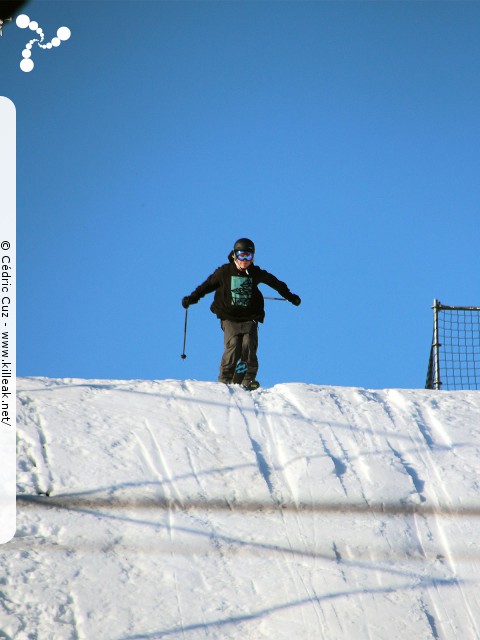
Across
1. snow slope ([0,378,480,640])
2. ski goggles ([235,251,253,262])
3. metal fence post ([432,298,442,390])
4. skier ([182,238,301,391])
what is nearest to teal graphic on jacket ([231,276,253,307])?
skier ([182,238,301,391])

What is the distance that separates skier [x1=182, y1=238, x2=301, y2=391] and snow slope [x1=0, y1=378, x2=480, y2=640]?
1478mm

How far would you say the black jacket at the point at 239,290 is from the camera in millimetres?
7648

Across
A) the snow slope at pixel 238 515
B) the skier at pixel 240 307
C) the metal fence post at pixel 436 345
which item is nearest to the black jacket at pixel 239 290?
the skier at pixel 240 307

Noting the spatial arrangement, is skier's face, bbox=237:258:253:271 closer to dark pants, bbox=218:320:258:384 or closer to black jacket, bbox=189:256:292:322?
black jacket, bbox=189:256:292:322

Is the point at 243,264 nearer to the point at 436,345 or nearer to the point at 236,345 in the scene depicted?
the point at 236,345

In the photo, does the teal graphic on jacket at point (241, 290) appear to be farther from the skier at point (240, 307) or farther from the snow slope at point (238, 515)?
the snow slope at point (238, 515)

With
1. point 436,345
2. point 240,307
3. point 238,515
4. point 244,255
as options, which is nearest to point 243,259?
point 244,255

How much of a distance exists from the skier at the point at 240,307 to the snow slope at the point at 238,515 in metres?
1.48

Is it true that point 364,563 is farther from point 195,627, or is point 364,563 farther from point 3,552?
point 3,552

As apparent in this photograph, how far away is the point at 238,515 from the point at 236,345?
109 inches

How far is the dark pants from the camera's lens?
7592 mm

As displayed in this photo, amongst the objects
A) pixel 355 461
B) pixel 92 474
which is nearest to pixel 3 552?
pixel 92 474

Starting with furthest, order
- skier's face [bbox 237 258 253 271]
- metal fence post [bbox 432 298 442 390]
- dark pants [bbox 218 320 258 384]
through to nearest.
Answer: metal fence post [bbox 432 298 442 390] → skier's face [bbox 237 258 253 271] → dark pants [bbox 218 320 258 384]

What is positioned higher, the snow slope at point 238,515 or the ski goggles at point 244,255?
the ski goggles at point 244,255
